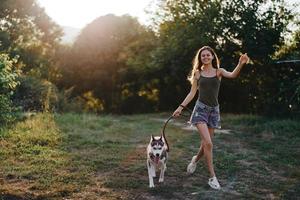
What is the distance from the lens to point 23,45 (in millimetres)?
35031

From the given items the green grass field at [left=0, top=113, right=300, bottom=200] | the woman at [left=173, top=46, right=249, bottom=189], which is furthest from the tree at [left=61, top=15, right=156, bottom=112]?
the woman at [left=173, top=46, right=249, bottom=189]

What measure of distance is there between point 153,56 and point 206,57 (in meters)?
16.7

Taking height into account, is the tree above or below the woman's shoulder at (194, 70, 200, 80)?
above

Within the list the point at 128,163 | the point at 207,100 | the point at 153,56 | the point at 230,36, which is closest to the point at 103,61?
the point at 153,56

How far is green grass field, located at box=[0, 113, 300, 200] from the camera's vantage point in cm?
761

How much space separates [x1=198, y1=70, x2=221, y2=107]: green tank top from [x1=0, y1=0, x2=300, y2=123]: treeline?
3.11 m

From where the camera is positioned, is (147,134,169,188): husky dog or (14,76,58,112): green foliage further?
(14,76,58,112): green foliage

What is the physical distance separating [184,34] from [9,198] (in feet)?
52.0

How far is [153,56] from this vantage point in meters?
24.3

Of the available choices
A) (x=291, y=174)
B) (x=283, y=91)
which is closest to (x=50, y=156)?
(x=291, y=174)

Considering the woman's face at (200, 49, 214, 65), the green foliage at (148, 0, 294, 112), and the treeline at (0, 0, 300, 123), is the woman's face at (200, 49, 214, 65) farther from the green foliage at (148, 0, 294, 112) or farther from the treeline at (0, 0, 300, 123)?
the green foliage at (148, 0, 294, 112)

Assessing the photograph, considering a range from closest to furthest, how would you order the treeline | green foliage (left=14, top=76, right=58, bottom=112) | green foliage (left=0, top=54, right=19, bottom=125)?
1. green foliage (left=0, top=54, right=19, bottom=125)
2. the treeline
3. green foliage (left=14, top=76, right=58, bottom=112)

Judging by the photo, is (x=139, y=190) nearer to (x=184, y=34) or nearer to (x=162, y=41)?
(x=184, y=34)

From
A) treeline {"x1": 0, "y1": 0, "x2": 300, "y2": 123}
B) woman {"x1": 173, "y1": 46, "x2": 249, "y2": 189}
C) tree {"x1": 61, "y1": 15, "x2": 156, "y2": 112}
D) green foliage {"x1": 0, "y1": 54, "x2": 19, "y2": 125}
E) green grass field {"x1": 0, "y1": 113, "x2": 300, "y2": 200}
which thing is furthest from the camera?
tree {"x1": 61, "y1": 15, "x2": 156, "y2": 112}
